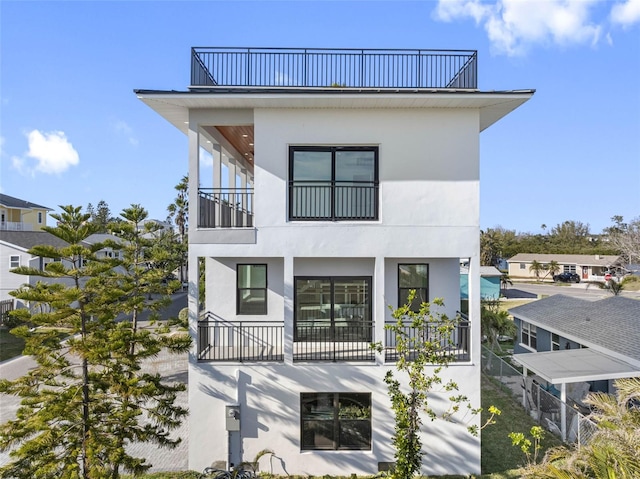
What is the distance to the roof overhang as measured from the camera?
848 centimetres

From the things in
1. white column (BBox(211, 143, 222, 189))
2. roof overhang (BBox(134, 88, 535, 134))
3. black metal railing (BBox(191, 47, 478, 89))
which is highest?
black metal railing (BBox(191, 47, 478, 89))

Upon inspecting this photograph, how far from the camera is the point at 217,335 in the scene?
412 inches

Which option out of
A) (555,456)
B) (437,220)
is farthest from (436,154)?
(555,456)

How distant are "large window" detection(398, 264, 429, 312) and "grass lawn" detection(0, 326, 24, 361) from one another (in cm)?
1993

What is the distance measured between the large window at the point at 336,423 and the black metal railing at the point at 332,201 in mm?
4458

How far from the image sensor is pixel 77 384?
7.46 m

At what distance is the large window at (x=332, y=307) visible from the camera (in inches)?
402

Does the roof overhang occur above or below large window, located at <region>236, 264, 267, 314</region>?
above

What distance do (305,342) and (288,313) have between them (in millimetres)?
1717

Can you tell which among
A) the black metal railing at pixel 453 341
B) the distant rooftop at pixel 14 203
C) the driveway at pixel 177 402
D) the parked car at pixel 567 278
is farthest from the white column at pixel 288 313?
the parked car at pixel 567 278

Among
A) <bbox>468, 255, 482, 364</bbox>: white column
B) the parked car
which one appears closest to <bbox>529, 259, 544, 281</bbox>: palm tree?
the parked car

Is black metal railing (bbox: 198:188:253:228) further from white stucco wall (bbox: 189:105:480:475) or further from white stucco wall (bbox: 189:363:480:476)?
white stucco wall (bbox: 189:363:480:476)

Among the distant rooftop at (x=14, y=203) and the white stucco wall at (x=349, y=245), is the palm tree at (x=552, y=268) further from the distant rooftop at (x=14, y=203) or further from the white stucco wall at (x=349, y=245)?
the distant rooftop at (x=14, y=203)

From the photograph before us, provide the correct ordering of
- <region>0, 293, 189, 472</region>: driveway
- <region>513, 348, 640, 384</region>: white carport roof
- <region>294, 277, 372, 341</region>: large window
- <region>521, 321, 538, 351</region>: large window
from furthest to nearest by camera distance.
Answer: <region>521, 321, 538, 351</region>: large window < <region>513, 348, 640, 384</region>: white carport roof < <region>294, 277, 372, 341</region>: large window < <region>0, 293, 189, 472</region>: driveway
